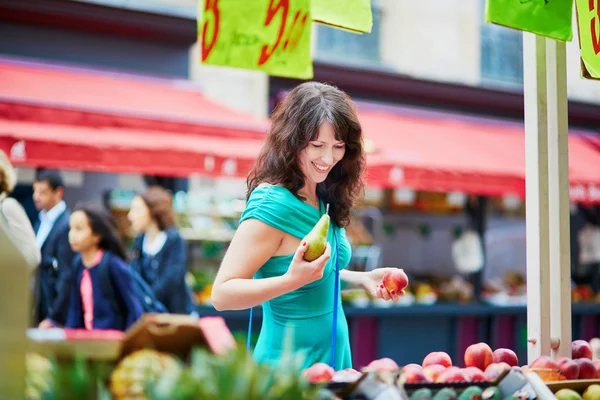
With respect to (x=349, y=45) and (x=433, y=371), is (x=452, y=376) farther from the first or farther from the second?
(x=349, y=45)

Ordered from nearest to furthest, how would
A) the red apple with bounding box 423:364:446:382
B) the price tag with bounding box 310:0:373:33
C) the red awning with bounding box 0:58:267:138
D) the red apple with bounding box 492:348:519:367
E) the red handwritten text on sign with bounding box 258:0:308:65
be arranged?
1. the red apple with bounding box 423:364:446:382
2. the red apple with bounding box 492:348:519:367
3. the red handwritten text on sign with bounding box 258:0:308:65
4. the price tag with bounding box 310:0:373:33
5. the red awning with bounding box 0:58:267:138

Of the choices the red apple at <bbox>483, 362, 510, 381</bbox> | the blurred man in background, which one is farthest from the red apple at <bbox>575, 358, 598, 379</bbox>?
the blurred man in background

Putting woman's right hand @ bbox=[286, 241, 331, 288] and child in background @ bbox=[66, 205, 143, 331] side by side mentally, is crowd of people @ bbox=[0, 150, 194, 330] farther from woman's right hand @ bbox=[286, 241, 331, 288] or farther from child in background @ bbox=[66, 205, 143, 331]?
woman's right hand @ bbox=[286, 241, 331, 288]

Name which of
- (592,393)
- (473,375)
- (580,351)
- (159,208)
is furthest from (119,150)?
(592,393)

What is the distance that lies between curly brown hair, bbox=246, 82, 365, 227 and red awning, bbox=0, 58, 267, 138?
4.79 metres

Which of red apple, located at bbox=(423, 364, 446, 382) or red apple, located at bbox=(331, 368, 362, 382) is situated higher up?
red apple, located at bbox=(331, 368, 362, 382)

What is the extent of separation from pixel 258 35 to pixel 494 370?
5.18 feet

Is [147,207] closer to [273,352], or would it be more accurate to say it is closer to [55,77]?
[55,77]

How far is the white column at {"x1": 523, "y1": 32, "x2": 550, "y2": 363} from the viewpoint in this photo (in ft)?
10.3

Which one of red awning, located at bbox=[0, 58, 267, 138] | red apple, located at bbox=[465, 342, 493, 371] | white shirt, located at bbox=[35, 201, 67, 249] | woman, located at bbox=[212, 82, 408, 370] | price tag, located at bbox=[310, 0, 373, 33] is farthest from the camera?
red awning, located at bbox=[0, 58, 267, 138]

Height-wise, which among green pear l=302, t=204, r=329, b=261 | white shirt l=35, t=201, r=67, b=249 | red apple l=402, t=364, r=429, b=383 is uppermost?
white shirt l=35, t=201, r=67, b=249

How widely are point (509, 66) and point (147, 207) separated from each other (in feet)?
32.2

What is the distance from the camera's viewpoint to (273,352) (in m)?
2.83

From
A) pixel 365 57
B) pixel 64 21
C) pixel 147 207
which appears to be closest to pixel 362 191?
pixel 147 207
